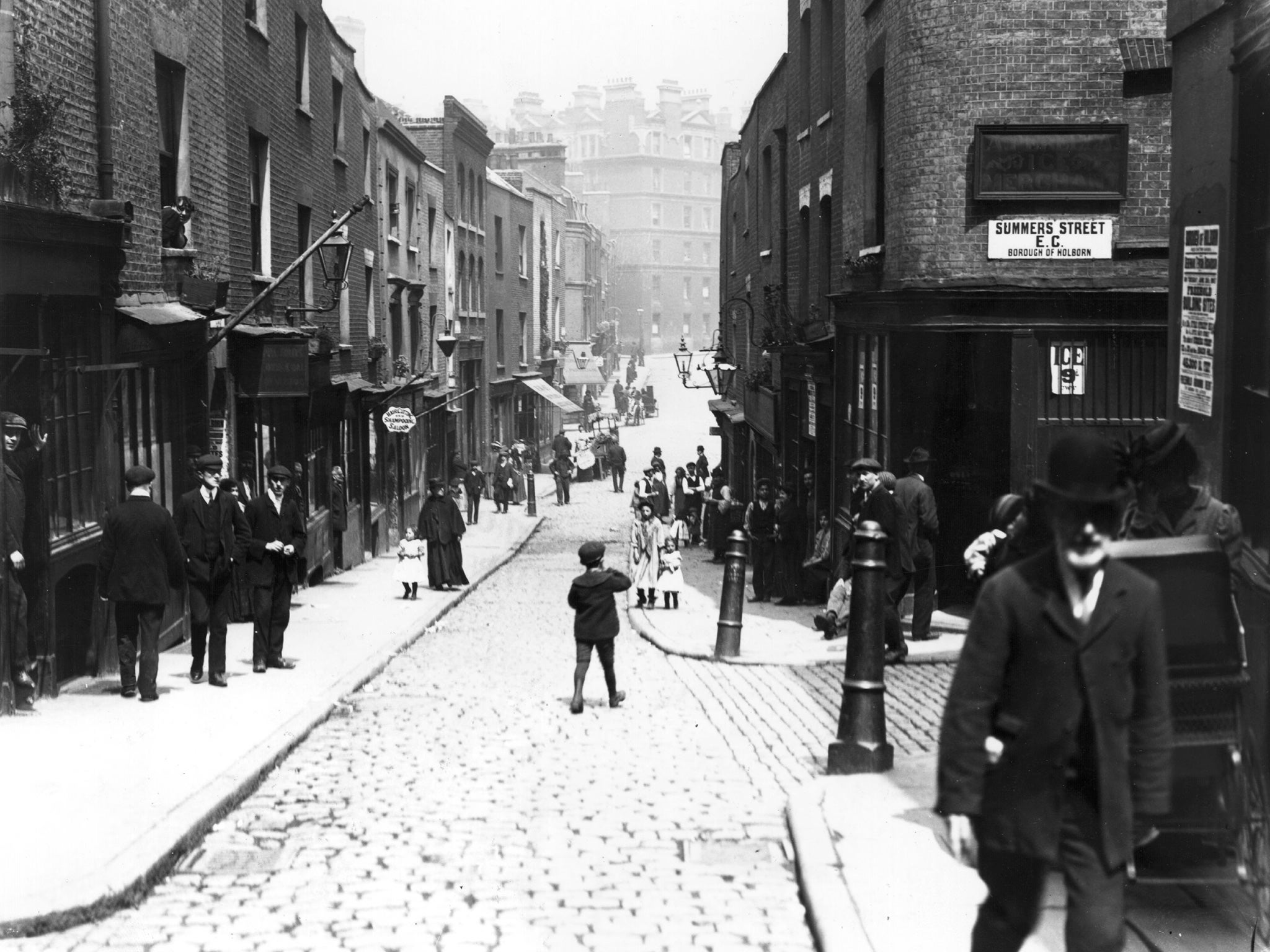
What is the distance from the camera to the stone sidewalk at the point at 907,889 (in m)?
→ 5.29

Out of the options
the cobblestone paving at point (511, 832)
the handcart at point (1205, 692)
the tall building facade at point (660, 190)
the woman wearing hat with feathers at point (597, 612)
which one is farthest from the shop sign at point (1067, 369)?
the tall building facade at point (660, 190)

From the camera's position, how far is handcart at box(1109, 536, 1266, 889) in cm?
514

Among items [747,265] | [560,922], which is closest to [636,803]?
[560,922]

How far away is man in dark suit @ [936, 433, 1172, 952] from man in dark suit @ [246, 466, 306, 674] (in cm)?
927

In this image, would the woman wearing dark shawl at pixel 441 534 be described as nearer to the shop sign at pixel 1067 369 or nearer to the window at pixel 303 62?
the window at pixel 303 62

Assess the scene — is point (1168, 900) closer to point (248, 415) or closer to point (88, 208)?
point (88, 208)

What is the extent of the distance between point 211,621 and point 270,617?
1.07 m

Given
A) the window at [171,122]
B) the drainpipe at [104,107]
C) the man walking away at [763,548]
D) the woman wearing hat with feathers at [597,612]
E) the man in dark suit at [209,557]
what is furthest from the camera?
the man walking away at [763,548]

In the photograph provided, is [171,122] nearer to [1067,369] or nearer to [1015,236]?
[1015,236]

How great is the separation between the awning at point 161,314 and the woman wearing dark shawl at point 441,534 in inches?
295

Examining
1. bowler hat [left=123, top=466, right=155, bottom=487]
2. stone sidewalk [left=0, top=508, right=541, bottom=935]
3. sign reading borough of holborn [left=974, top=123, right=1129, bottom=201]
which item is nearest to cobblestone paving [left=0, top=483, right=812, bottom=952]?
stone sidewalk [left=0, top=508, right=541, bottom=935]

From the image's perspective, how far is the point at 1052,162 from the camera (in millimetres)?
13914

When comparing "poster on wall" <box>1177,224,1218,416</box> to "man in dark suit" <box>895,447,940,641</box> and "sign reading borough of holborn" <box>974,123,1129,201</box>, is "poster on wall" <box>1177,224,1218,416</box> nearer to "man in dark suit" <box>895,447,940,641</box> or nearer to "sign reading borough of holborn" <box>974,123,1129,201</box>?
"man in dark suit" <box>895,447,940,641</box>

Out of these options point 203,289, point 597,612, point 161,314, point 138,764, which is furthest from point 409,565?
point 138,764
